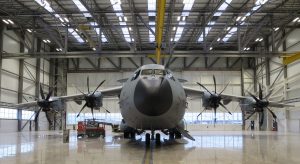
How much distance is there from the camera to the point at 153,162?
878 centimetres

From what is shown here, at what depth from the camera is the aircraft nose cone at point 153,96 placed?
11508mm

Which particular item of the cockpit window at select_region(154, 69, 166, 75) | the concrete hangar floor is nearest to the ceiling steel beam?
the concrete hangar floor

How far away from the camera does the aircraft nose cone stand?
1151cm

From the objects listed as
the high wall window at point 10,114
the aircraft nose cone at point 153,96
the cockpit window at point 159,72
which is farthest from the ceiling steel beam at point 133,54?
the aircraft nose cone at point 153,96

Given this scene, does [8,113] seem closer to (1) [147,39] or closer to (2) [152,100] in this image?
(1) [147,39]

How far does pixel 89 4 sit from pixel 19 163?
23.3 m

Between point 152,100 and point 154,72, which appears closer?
point 152,100

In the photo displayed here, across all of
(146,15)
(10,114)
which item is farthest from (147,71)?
(10,114)

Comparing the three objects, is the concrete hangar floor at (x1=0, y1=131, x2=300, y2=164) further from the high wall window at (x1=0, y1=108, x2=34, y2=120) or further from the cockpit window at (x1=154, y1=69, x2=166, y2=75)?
the high wall window at (x1=0, y1=108, x2=34, y2=120)

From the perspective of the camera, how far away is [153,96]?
37.5 feet

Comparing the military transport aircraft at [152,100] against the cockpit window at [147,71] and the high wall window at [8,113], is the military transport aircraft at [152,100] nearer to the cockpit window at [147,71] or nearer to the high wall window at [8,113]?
the cockpit window at [147,71]

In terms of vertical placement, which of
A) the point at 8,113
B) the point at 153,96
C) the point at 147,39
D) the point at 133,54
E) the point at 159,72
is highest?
the point at 147,39

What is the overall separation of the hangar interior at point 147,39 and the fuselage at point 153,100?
24.2 ft

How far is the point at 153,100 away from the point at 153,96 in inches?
5.9
